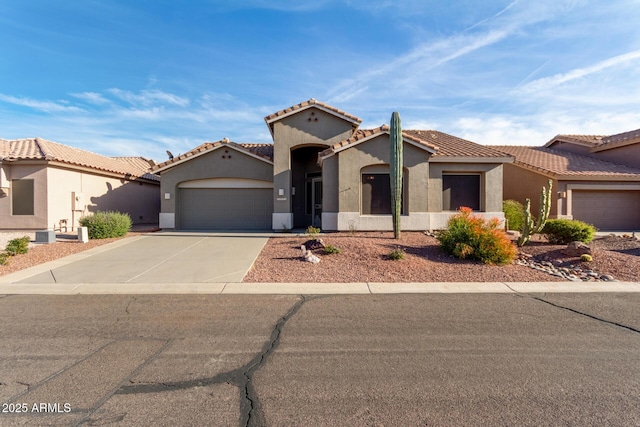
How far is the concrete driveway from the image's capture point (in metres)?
8.51

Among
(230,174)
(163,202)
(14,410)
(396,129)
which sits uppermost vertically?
(396,129)

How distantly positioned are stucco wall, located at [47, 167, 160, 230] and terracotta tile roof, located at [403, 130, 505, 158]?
17468 millimetres

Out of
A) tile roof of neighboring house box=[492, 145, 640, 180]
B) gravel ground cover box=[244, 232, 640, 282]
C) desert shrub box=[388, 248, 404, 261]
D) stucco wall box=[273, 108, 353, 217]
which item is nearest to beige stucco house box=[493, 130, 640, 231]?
tile roof of neighboring house box=[492, 145, 640, 180]

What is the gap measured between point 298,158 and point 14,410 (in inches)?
635

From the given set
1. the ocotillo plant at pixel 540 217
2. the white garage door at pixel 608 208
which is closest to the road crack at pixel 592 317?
the ocotillo plant at pixel 540 217

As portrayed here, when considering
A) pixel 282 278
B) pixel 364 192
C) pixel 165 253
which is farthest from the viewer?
pixel 364 192

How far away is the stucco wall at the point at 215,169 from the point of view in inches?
685

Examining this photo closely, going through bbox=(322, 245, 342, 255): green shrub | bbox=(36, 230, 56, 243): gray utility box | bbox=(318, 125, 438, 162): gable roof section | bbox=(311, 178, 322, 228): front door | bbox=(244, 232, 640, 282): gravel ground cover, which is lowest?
bbox=(244, 232, 640, 282): gravel ground cover

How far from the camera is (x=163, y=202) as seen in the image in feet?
57.0

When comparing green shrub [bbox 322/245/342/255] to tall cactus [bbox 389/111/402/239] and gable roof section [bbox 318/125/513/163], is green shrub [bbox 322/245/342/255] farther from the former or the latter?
gable roof section [bbox 318/125/513/163]

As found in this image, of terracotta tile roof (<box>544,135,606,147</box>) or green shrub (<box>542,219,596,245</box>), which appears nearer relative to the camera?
green shrub (<box>542,219,596,245</box>)

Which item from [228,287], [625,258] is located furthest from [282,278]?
[625,258]

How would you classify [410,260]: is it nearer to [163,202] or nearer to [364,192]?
[364,192]

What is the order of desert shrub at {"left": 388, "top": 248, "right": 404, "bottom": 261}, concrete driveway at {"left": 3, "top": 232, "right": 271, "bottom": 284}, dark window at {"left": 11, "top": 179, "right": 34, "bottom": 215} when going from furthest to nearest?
dark window at {"left": 11, "top": 179, "right": 34, "bottom": 215}
desert shrub at {"left": 388, "top": 248, "right": 404, "bottom": 261}
concrete driveway at {"left": 3, "top": 232, "right": 271, "bottom": 284}
